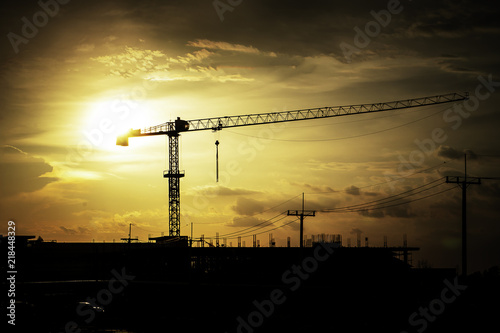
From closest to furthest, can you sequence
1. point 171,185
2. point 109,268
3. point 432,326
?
point 432,326 → point 109,268 → point 171,185

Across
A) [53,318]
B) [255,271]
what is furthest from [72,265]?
[53,318]

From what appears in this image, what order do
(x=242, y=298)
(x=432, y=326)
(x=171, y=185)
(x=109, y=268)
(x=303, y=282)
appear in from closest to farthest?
(x=432, y=326), (x=242, y=298), (x=303, y=282), (x=109, y=268), (x=171, y=185)

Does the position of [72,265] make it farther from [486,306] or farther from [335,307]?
[486,306]

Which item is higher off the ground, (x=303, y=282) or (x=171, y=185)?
(x=171, y=185)

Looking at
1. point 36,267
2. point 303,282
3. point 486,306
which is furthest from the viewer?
point 36,267

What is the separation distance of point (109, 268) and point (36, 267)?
1666 centimetres

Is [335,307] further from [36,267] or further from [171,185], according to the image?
[171,185]

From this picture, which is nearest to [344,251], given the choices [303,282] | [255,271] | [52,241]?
[303,282]

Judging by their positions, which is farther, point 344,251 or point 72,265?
point 72,265

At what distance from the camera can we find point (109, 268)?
3588 inches

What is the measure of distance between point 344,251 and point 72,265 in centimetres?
5843

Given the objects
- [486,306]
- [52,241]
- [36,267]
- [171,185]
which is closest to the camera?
[486,306]

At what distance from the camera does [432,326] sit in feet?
137

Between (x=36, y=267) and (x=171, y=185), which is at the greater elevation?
(x=171, y=185)
